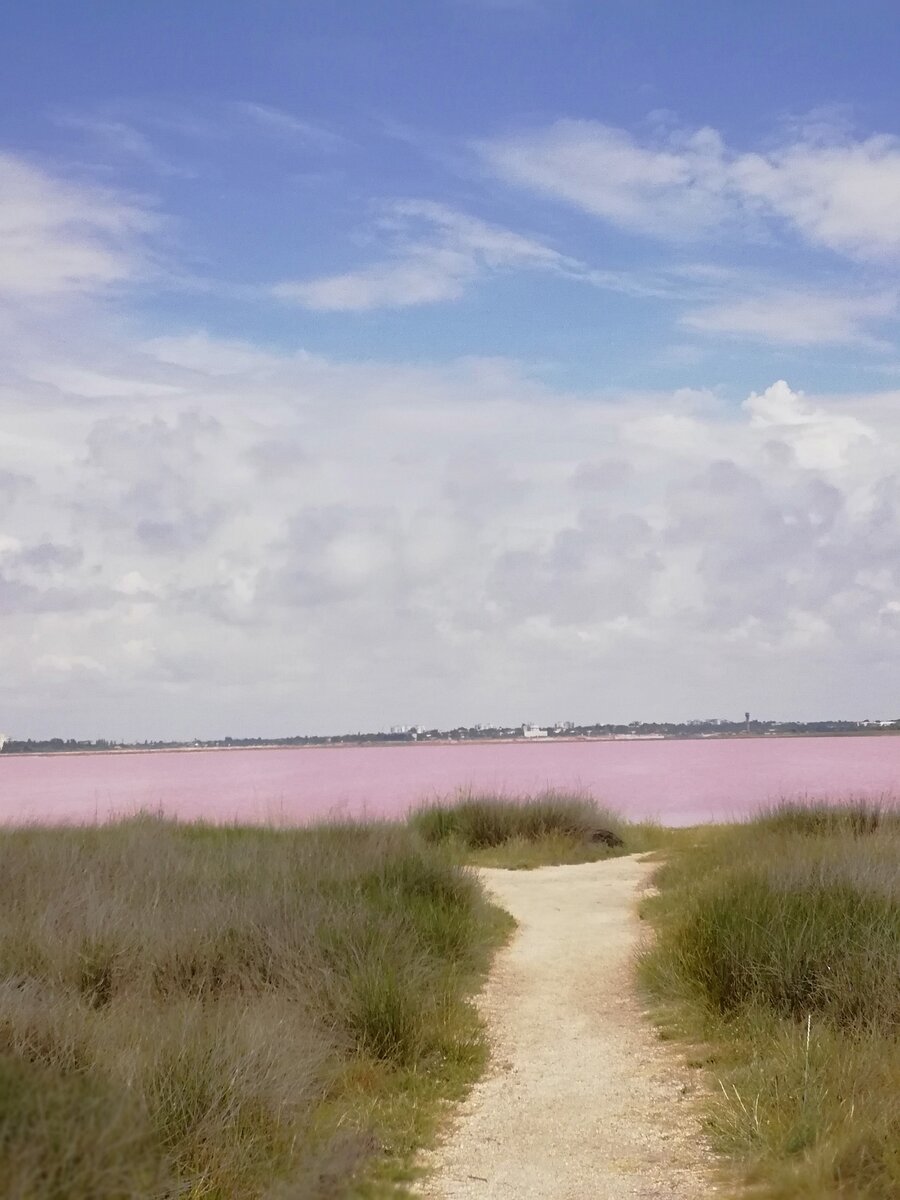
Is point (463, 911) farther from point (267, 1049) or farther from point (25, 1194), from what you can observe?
point (25, 1194)

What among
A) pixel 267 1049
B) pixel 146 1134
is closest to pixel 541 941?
pixel 267 1049

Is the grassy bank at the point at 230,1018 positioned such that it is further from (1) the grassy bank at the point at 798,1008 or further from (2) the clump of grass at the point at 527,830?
(2) the clump of grass at the point at 527,830

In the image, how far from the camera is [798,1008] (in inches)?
302

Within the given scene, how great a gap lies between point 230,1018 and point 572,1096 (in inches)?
87.7

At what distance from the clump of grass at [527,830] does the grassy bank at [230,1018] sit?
17.8 feet

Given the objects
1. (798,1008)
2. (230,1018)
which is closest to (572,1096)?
(798,1008)

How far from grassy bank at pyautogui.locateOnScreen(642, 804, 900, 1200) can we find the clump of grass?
6017 mm

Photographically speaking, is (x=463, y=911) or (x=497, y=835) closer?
(x=463, y=911)

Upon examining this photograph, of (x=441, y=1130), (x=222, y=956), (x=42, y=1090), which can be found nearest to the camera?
(x=42, y=1090)

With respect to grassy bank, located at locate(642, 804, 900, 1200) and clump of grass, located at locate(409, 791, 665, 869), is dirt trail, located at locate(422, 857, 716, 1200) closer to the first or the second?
grassy bank, located at locate(642, 804, 900, 1200)

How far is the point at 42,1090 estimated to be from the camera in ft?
14.4

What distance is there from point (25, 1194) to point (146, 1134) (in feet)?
2.75

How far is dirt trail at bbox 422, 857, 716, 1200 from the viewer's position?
582cm

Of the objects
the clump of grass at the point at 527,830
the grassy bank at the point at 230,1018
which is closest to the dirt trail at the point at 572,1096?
the grassy bank at the point at 230,1018
